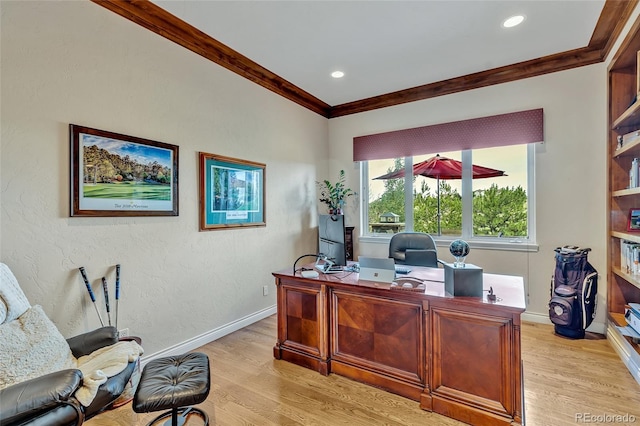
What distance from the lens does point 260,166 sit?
11.7 feet

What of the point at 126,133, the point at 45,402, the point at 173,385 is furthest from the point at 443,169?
the point at 45,402

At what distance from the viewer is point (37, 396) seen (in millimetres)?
1193

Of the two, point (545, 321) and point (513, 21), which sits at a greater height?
point (513, 21)

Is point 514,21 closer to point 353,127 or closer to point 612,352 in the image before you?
point 353,127

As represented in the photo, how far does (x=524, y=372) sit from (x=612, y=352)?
3.36 ft

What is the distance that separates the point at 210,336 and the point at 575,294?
3627 millimetres

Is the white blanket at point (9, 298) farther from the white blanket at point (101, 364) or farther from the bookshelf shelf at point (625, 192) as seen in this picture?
the bookshelf shelf at point (625, 192)

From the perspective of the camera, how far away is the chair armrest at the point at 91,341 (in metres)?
1.76

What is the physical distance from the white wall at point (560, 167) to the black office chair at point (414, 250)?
0.79 metres

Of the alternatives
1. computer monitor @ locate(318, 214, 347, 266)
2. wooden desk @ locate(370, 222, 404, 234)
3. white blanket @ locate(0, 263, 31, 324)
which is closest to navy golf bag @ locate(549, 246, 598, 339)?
wooden desk @ locate(370, 222, 404, 234)

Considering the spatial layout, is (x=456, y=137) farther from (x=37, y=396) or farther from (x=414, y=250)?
(x=37, y=396)

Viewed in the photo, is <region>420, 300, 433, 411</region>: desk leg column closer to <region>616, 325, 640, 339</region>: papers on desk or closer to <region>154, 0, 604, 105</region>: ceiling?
<region>616, 325, 640, 339</region>: papers on desk

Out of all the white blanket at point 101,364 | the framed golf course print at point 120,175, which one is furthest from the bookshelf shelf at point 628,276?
the framed golf course print at point 120,175

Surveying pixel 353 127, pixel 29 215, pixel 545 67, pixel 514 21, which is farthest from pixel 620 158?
pixel 29 215
